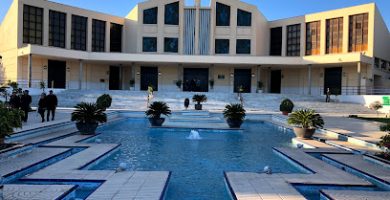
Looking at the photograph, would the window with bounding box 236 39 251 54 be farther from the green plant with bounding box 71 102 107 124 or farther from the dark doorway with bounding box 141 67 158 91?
the green plant with bounding box 71 102 107 124

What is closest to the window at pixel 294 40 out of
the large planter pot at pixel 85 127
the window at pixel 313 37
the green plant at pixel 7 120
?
the window at pixel 313 37

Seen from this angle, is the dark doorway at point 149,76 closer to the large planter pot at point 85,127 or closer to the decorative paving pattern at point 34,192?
the large planter pot at point 85,127

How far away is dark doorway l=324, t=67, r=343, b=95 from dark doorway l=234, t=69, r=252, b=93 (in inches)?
310

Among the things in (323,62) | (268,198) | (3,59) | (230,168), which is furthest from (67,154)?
A: (3,59)

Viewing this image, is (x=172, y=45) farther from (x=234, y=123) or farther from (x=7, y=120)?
(x=7, y=120)

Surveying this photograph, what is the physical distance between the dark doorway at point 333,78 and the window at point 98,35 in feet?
78.6

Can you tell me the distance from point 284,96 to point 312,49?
8.45 meters

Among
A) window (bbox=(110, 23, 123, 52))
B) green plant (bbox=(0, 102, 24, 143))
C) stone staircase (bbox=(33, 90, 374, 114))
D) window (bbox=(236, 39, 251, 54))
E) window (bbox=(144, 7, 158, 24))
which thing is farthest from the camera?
window (bbox=(110, 23, 123, 52))

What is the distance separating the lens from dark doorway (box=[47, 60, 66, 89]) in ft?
113

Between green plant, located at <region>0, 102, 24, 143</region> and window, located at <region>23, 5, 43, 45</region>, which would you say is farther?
window, located at <region>23, 5, 43, 45</region>

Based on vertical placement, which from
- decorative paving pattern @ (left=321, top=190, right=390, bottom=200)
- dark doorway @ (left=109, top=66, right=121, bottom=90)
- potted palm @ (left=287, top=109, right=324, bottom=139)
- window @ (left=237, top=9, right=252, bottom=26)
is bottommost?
decorative paving pattern @ (left=321, top=190, right=390, bottom=200)

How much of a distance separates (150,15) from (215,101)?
46.0 feet

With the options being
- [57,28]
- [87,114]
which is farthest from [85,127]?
[57,28]

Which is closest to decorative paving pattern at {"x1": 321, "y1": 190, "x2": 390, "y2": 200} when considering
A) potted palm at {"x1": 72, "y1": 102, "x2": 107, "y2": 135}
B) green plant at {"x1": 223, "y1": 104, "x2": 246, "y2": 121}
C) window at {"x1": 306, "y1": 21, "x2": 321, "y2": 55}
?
potted palm at {"x1": 72, "y1": 102, "x2": 107, "y2": 135}
